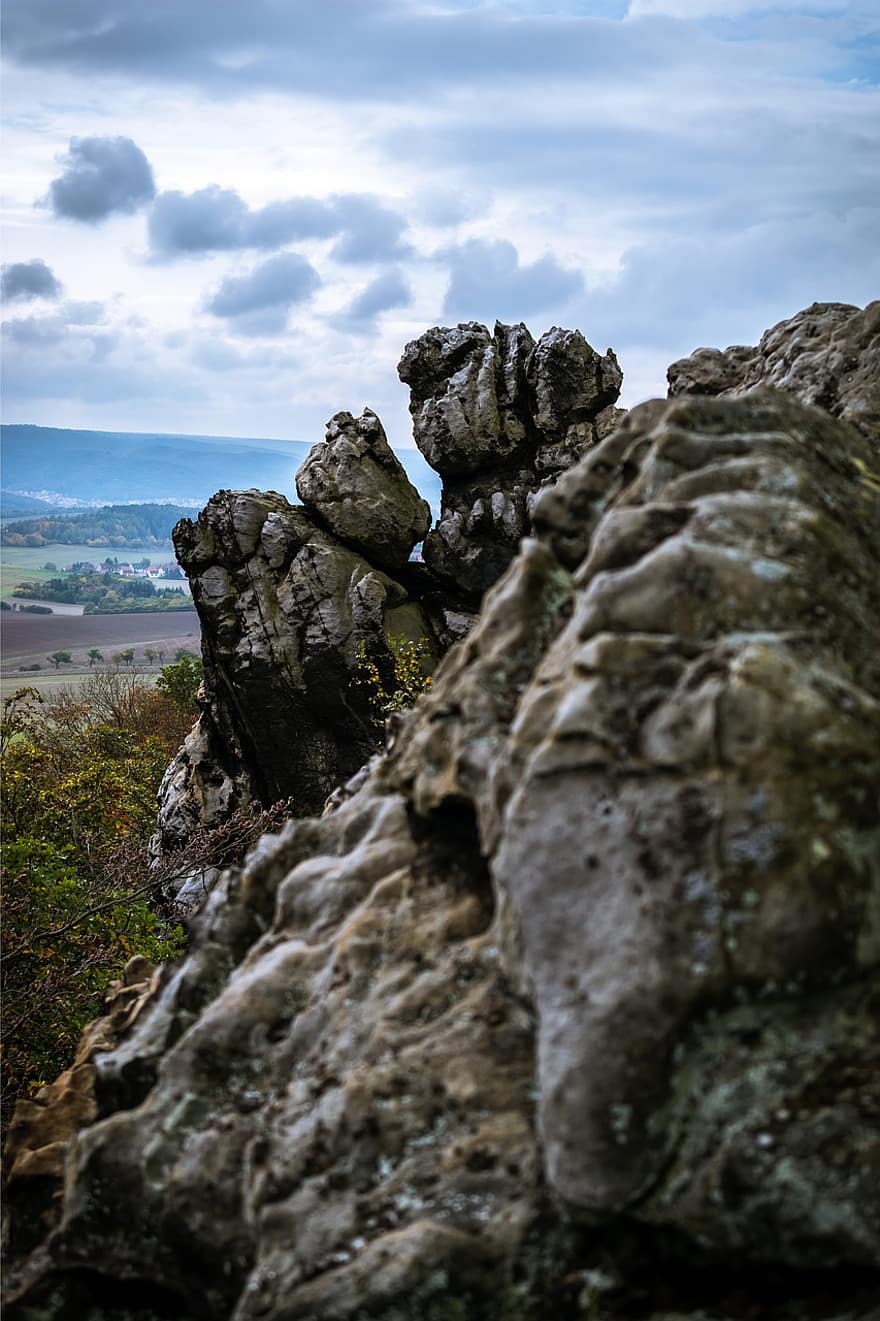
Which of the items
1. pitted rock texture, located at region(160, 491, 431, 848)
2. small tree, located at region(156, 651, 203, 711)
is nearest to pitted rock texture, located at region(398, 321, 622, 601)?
pitted rock texture, located at region(160, 491, 431, 848)

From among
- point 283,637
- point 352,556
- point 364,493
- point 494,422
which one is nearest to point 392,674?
point 283,637

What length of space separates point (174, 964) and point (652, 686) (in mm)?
5552

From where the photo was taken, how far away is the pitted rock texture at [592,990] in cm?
606

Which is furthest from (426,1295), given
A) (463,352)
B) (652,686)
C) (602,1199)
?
(463,352)

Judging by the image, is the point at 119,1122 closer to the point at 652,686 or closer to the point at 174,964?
the point at 174,964

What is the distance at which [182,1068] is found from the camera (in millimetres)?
8188

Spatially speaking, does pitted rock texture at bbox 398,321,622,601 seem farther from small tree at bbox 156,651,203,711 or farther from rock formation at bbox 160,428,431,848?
small tree at bbox 156,651,203,711

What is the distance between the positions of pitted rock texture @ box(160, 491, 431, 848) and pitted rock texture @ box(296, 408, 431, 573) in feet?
2.57

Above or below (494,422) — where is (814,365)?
below

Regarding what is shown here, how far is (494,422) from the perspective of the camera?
4922cm

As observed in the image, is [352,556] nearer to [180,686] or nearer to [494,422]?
[494,422]

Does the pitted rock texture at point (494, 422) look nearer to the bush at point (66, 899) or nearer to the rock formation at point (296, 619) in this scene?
the rock formation at point (296, 619)

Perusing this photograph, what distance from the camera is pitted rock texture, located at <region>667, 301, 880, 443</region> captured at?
1290cm

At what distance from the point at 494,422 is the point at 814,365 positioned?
117ft
